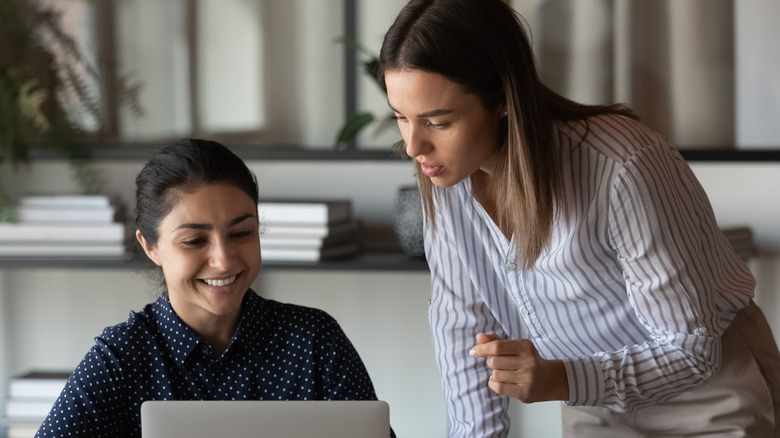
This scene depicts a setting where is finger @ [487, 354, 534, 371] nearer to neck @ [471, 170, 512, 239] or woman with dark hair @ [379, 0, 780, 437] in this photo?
woman with dark hair @ [379, 0, 780, 437]

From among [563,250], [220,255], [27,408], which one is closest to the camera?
[563,250]

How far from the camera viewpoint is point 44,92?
263 centimetres

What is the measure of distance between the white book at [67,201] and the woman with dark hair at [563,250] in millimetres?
1228

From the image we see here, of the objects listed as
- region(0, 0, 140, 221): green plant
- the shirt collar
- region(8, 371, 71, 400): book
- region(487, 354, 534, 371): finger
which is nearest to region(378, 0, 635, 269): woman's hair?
region(487, 354, 534, 371): finger

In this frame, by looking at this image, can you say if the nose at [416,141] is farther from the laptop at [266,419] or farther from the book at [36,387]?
the book at [36,387]

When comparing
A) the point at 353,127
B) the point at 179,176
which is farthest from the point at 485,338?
the point at 353,127

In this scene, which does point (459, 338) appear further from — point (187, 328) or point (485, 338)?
point (187, 328)

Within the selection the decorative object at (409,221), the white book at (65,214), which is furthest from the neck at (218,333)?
the white book at (65,214)

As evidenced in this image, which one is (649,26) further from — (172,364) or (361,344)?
(172,364)

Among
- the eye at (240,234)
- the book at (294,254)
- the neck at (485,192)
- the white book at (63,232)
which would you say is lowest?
the book at (294,254)

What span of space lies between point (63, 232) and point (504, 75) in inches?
61.0

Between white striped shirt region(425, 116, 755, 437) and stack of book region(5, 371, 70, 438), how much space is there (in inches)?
56.9

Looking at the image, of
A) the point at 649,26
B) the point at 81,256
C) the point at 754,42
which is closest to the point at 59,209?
the point at 81,256

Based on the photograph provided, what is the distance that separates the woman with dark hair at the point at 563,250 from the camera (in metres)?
1.29
